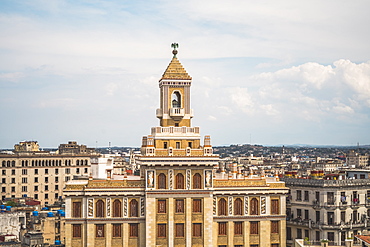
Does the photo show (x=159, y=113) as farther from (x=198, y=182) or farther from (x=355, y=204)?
(x=355, y=204)

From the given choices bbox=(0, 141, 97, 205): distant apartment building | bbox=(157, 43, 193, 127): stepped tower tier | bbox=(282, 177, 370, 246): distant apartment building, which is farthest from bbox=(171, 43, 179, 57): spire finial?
bbox=(0, 141, 97, 205): distant apartment building

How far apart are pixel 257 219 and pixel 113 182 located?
52.3 ft

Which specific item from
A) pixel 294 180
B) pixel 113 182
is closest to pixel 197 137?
pixel 113 182

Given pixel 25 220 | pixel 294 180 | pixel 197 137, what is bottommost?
pixel 25 220

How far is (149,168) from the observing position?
2554 inches

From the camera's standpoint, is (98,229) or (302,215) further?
(302,215)

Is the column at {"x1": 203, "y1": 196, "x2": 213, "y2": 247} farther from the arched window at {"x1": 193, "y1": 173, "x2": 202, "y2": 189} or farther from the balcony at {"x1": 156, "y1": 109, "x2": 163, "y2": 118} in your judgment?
the balcony at {"x1": 156, "y1": 109, "x2": 163, "y2": 118}

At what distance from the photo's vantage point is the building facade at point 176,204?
64625mm

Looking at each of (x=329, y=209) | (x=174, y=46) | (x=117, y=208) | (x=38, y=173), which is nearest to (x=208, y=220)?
(x=117, y=208)

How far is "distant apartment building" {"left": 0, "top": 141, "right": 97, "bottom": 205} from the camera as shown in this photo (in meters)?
135

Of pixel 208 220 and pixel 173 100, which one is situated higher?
pixel 173 100

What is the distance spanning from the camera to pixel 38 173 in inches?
5384

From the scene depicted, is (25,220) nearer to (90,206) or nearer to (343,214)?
(90,206)

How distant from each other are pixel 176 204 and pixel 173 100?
11945mm
